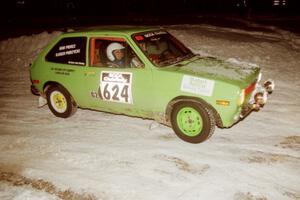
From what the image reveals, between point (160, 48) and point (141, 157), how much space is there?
198 cm

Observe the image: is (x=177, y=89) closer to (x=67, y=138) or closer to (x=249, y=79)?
(x=249, y=79)

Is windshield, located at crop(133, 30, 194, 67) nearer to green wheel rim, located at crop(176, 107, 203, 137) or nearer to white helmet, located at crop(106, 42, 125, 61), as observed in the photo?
white helmet, located at crop(106, 42, 125, 61)

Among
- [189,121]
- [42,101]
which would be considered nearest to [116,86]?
[189,121]

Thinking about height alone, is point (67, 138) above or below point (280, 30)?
below

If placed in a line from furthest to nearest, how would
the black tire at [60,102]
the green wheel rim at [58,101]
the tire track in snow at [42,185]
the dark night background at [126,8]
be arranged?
the dark night background at [126,8], the green wheel rim at [58,101], the black tire at [60,102], the tire track in snow at [42,185]

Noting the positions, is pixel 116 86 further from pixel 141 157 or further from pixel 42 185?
pixel 42 185

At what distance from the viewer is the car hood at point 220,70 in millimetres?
→ 5246

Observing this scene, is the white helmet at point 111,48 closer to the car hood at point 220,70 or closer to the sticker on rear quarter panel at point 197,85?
the car hood at point 220,70

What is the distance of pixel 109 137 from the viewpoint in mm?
6074

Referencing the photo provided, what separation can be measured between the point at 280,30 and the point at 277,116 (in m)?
11.9

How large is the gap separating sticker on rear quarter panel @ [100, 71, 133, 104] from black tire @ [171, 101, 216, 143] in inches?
33.9

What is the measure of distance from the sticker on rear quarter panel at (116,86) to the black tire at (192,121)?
860mm

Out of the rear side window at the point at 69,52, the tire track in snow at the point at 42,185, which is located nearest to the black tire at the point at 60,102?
the rear side window at the point at 69,52

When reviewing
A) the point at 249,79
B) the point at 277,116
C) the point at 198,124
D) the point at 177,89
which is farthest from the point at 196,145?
the point at 277,116
